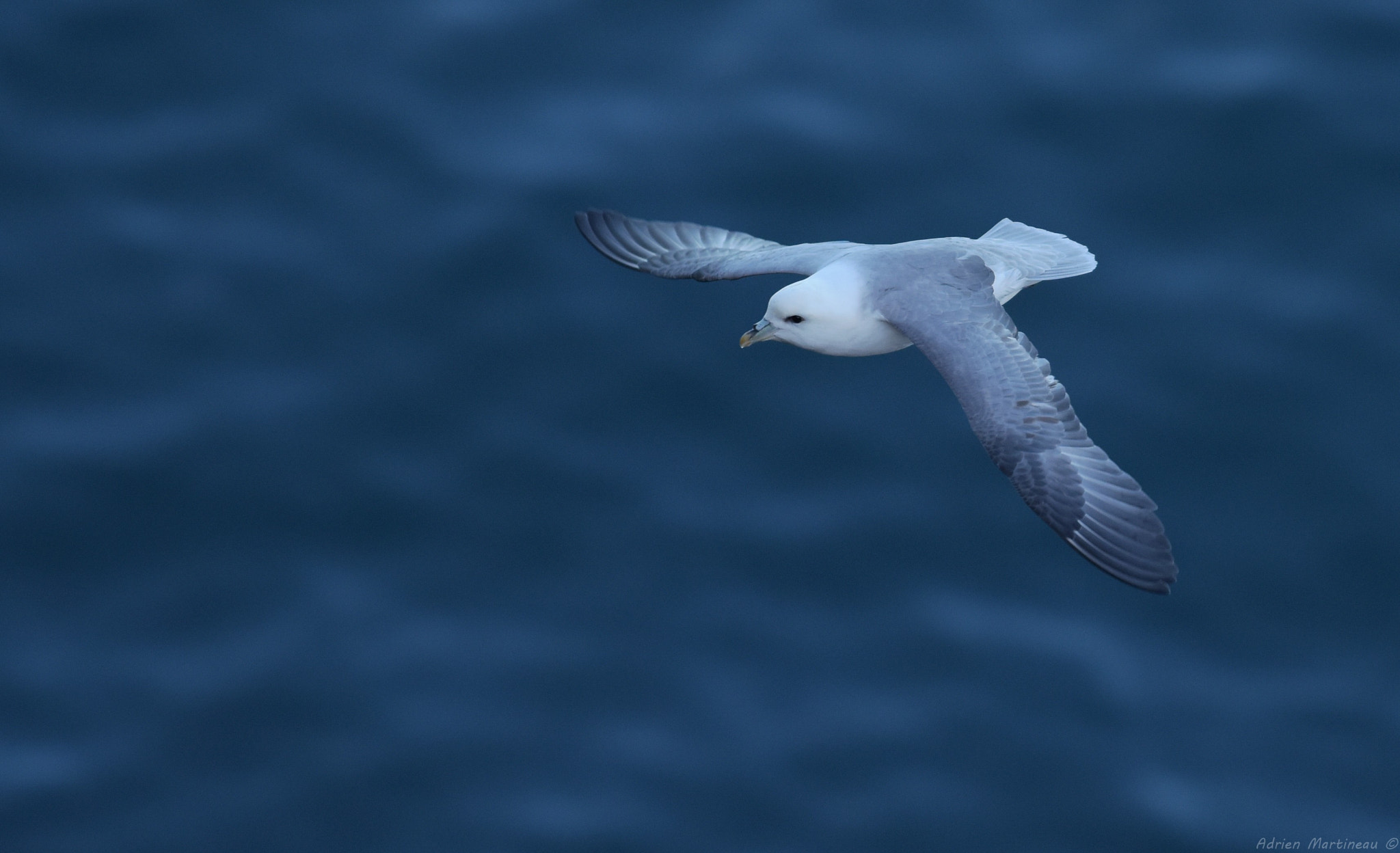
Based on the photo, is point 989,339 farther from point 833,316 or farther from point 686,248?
point 686,248

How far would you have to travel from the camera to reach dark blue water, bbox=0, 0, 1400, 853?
46.9 feet

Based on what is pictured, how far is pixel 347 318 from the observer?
16.0m

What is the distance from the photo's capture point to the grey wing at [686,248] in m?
13.1

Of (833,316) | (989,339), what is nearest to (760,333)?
(833,316)

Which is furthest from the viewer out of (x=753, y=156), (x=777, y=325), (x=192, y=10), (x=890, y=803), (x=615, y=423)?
(x=192, y=10)

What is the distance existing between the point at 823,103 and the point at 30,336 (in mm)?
6676

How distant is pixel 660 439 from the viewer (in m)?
15.4

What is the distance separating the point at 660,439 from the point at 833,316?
369 centimetres

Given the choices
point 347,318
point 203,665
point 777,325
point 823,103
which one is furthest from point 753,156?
point 203,665

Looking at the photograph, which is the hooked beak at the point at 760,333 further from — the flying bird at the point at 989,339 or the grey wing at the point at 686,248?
the grey wing at the point at 686,248

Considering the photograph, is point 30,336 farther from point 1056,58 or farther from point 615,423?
point 1056,58

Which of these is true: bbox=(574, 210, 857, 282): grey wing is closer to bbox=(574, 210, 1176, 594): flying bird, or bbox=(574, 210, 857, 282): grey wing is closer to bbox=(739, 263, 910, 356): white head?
bbox=(574, 210, 1176, 594): flying bird

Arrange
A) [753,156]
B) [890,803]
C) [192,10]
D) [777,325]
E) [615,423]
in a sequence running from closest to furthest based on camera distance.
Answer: [777,325] < [890,803] < [615,423] < [753,156] < [192,10]

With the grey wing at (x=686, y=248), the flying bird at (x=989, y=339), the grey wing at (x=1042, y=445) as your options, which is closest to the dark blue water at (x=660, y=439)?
the grey wing at (x=686, y=248)
